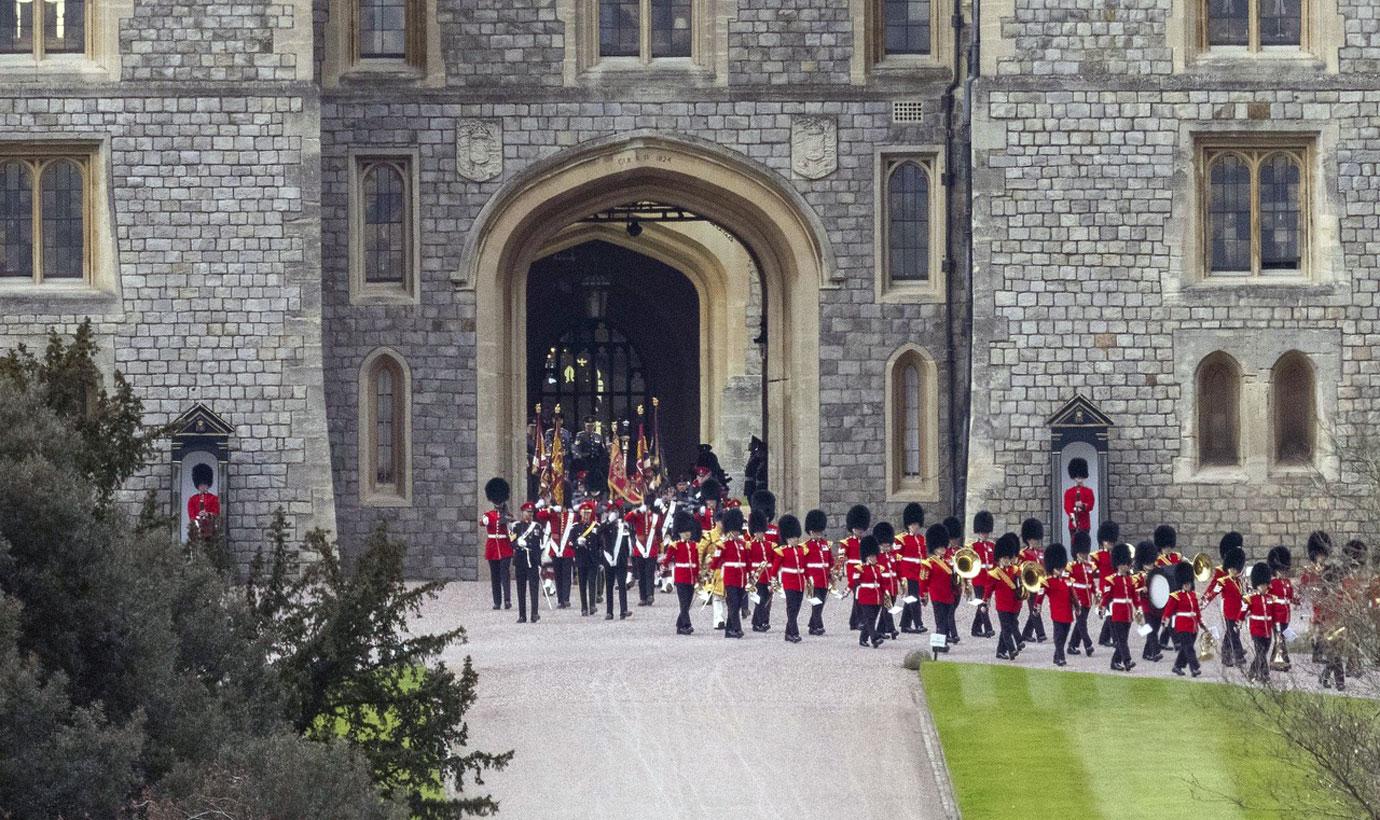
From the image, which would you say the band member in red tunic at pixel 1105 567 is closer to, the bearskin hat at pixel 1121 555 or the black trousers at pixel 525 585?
the bearskin hat at pixel 1121 555

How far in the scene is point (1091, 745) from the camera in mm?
18109

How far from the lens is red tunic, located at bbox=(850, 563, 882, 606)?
22422 mm

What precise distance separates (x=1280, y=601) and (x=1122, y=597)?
4.29 ft

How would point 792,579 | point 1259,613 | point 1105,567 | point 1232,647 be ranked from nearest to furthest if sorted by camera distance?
1. point 1232,647
2. point 1259,613
3. point 1105,567
4. point 792,579

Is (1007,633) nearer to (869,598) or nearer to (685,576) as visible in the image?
(869,598)

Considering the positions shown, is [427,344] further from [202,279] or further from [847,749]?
[847,749]

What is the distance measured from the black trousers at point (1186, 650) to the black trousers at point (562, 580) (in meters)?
6.48

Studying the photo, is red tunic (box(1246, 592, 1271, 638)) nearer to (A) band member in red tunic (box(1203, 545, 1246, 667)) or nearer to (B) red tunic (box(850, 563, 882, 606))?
(A) band member in red tunic (box(1203, 545, 1246, 667))

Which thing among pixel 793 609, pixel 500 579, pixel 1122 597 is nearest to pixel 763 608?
pixel 793 609

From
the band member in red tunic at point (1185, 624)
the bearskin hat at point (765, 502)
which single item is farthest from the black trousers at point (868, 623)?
the bearskin hat at point (765, 502)

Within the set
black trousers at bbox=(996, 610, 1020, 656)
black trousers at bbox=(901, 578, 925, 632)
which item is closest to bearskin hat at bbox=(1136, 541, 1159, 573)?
black trousers at bbox=(996, 610, 1020, 656)

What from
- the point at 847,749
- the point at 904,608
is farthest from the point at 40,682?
the point at 904,608

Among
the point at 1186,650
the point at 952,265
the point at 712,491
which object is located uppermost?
the point at 952,265

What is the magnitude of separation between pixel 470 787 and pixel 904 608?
7.87 m
